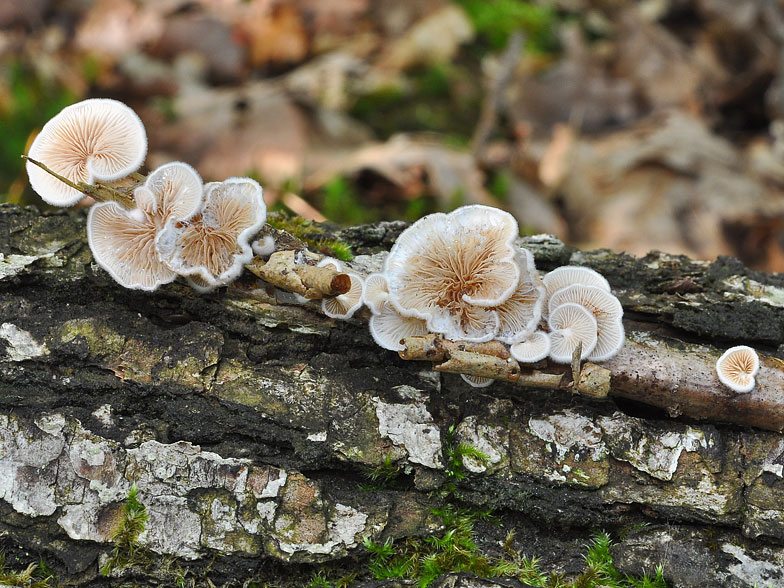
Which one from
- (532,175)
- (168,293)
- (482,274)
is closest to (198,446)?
(168,293)

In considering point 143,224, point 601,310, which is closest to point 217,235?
point 143,224

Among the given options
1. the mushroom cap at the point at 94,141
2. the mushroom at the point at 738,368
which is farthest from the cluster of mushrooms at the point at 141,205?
the mushroom at the point at 738,368

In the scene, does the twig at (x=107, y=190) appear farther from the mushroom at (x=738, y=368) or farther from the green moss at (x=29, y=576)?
the mushroom at (x=738, y=368)

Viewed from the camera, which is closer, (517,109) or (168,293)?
(168,293)

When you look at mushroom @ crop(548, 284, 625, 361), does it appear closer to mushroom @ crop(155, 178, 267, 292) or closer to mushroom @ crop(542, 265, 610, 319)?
mushroom @ crop(542, 265, 610, 319)

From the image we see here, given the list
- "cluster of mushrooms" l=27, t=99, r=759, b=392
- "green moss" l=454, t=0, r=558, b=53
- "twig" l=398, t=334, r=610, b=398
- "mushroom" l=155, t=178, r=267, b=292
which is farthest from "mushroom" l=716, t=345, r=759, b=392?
"green moss" l=454, t=0, r=558, b=53

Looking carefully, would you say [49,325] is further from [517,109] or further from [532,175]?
[517,109]
